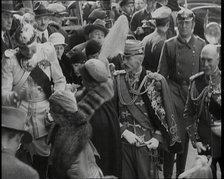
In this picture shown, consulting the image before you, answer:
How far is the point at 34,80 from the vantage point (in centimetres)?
374

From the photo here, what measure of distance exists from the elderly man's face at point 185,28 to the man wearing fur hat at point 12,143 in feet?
5.38

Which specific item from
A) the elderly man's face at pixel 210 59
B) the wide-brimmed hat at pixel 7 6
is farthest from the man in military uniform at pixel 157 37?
the wide-brimmed hat at pixel 7 6

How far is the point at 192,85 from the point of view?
4293 mm

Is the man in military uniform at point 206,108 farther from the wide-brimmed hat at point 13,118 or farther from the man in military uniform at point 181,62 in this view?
the wide-brimmed hat at point 13,118

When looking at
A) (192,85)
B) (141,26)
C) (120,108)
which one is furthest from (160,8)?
(120,108)

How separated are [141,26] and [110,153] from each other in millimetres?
1170

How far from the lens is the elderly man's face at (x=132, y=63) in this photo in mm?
3996

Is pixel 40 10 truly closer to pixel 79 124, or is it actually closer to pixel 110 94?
pixel 110 94

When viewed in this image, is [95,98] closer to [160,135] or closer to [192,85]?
[160,135]

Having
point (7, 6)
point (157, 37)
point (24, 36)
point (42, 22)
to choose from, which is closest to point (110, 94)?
point (24, 36)

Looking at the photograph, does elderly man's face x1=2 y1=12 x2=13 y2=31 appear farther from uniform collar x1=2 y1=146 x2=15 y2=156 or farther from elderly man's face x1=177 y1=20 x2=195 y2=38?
elderly man's face x1=177 y1=20 x2=195 y2=38

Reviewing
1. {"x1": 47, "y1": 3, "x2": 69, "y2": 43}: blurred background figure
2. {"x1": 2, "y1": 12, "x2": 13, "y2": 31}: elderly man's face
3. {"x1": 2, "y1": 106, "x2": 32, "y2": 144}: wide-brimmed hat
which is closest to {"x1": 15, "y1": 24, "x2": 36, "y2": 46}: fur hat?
{"x1": 2, "y1": 12, "x2": 13, "y2": 31}: elderly man's face

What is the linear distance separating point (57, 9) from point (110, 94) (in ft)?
5.01

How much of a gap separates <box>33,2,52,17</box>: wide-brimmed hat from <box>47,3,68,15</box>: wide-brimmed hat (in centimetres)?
16
